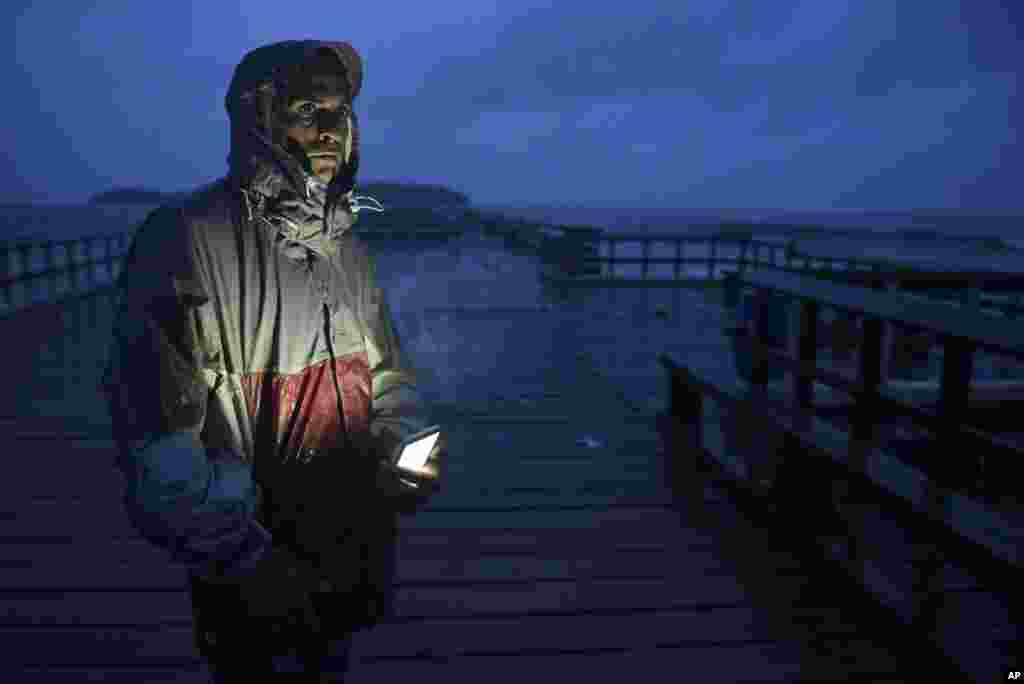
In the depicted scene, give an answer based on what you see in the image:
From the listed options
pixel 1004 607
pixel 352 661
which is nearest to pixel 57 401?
pixel 352 661

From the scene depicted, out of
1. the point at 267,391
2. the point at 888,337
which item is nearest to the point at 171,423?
the point at 267,391

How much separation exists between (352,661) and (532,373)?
14.6 feet

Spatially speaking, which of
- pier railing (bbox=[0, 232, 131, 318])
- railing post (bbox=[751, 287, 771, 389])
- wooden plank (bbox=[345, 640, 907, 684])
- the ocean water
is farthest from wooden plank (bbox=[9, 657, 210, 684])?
pier railing (bbox=[0, 232, 131, 318])

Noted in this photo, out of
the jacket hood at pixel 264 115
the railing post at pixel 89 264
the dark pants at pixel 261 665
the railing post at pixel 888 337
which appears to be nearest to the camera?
the jacket hood at pixel 264 115

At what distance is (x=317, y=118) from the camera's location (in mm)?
1253

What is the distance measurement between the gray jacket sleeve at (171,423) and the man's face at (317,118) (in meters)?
0.25

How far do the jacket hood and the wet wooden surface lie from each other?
1698mm

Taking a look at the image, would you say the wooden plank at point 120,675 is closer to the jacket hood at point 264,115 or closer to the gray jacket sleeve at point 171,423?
the gray jacket sleeve at point 171,423

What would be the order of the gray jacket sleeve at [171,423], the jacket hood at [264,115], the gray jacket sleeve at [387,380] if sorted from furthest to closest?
the gray jacket sleeve at [387,380]
the jacket hood at [264,115]
the gray jacket sleeve at [171,423]

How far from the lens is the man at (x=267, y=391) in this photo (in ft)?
3.70

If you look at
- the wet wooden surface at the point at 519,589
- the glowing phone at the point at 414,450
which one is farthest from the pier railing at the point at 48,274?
the glowing phone at the point at 414,450

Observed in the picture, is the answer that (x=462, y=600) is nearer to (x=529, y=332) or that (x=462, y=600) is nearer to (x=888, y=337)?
(x=888, y=337)

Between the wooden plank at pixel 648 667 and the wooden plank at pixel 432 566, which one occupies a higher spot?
the wooden plank at pixel 432 566

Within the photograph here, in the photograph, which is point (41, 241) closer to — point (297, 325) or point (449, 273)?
point (449, 273)
